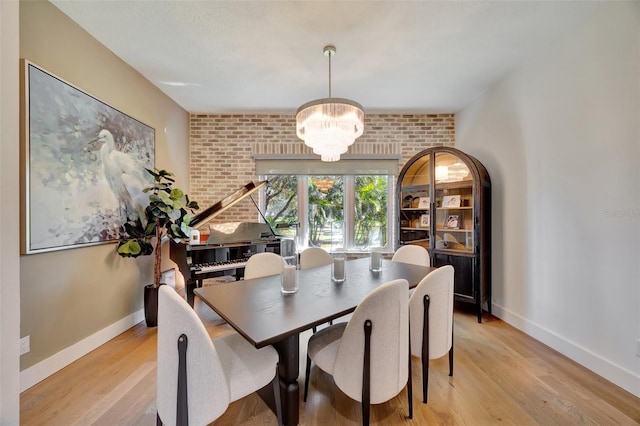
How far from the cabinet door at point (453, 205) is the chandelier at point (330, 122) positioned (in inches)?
63.7

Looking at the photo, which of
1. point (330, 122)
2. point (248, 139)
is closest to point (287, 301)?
point (330, 122)

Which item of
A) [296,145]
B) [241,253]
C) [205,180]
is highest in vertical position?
[296,145]

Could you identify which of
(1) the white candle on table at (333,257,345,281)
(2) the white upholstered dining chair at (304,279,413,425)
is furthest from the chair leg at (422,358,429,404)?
(1) the white candle on table at (333,257,345,281)

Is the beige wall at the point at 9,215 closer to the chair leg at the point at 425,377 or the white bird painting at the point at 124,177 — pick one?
the white bird painting at the point at 124,177

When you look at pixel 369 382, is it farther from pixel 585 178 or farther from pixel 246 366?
pixel 585 178

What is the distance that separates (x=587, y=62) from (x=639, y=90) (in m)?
0.50

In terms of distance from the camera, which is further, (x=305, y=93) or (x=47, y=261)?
(x=305, y=93)

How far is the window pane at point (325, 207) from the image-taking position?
13.0ft

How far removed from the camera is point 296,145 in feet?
12.5

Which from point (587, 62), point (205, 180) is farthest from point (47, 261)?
point (587, 62)

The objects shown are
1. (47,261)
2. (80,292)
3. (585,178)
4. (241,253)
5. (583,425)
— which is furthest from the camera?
(241,253)

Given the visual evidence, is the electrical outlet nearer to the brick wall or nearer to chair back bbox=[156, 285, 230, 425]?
chair back bbox=[156, 285, 230, 425]

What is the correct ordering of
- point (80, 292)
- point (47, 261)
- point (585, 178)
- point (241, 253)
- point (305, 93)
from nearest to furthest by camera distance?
point (47, 261) → point (585, 178) → point (80, 292) → point (241, 253) → point (305, 93)

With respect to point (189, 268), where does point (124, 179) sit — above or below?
above
